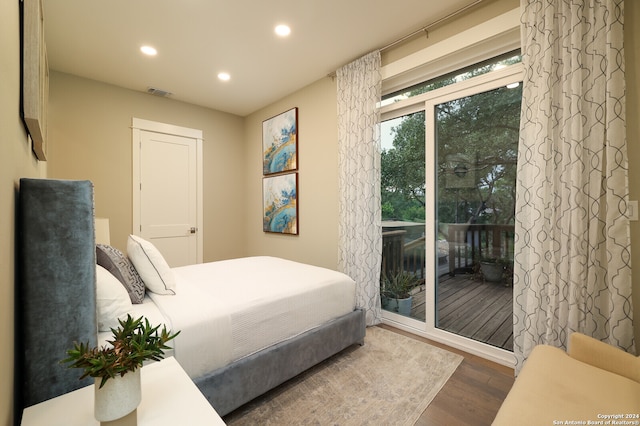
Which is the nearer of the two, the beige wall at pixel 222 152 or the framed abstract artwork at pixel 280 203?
the beige wall at pixel 222 152

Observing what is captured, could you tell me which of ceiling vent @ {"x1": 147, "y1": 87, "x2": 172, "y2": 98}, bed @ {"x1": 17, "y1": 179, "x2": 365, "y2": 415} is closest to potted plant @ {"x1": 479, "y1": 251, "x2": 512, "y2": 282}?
bed @ {"x1": 17, "y1": 179, "x2": 365, "y2": 415}

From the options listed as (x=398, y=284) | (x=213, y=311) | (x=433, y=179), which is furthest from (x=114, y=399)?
(x=398, y=284)

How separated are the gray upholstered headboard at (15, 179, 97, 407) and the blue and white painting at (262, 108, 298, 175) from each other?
114 inches

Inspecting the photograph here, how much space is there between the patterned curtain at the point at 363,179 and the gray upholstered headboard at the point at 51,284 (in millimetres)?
2275

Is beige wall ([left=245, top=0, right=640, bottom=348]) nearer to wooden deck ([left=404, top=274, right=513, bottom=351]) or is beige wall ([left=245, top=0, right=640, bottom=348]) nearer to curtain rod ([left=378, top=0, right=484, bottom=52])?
curtain rod ([left=378, top=0, right=484, bottom=52])

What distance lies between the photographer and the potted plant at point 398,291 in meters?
3.03

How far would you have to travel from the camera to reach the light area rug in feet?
5.41

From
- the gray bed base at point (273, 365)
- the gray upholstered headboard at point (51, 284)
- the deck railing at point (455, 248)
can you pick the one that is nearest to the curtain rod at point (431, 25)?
the deck railing at point (455, 248)

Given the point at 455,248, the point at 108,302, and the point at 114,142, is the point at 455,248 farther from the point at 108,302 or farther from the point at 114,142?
the point at 114,142

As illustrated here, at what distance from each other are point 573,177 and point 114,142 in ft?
15.1

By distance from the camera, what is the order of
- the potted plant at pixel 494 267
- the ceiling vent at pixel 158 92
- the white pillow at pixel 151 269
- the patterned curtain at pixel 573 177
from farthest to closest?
the ceiling vent at pixel 158 92 < the potted plant at pixel 494 267 < the white pillow at pixel 151 269 < the patterned curtain at pixel 573 177

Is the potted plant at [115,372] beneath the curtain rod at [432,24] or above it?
beneath

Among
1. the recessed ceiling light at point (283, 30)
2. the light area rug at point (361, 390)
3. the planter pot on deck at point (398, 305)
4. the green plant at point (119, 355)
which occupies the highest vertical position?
the recessed ceiling light at point (283, 30)

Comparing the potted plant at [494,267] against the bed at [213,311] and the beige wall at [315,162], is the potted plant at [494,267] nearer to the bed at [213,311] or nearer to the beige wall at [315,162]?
the bed at [213,311]
